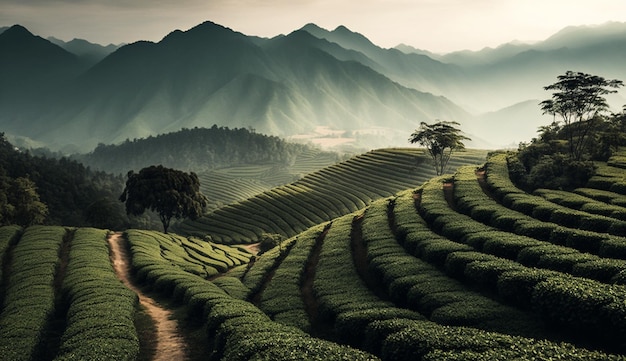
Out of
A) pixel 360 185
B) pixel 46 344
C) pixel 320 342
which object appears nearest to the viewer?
pixel 320 342

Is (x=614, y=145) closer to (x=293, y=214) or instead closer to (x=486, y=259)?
(x=486, y=259)

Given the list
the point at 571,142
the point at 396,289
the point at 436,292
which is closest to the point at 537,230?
the point at 436,292

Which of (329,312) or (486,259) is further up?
(486,259)

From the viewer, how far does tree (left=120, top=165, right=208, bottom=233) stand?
8450 cm

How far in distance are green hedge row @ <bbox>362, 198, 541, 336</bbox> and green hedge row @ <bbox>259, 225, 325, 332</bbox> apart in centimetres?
653

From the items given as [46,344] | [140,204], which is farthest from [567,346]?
[140,204]

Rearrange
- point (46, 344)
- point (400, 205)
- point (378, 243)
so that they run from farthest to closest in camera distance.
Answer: point (400, 205) → point (378, 243) → point (46, 344)

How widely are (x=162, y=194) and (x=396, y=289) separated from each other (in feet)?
207

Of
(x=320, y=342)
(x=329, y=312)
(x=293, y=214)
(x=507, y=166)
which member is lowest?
(x=293, y=214)

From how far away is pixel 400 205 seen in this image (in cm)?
5409

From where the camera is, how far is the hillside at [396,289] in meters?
20.4

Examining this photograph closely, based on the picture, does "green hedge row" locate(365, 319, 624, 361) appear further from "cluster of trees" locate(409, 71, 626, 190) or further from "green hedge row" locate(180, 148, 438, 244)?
"green hedge row" locate(180, 148, 438, 244)

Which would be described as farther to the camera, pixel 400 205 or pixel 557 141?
pixel 557 141

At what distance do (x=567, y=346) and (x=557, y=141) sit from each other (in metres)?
56.8
